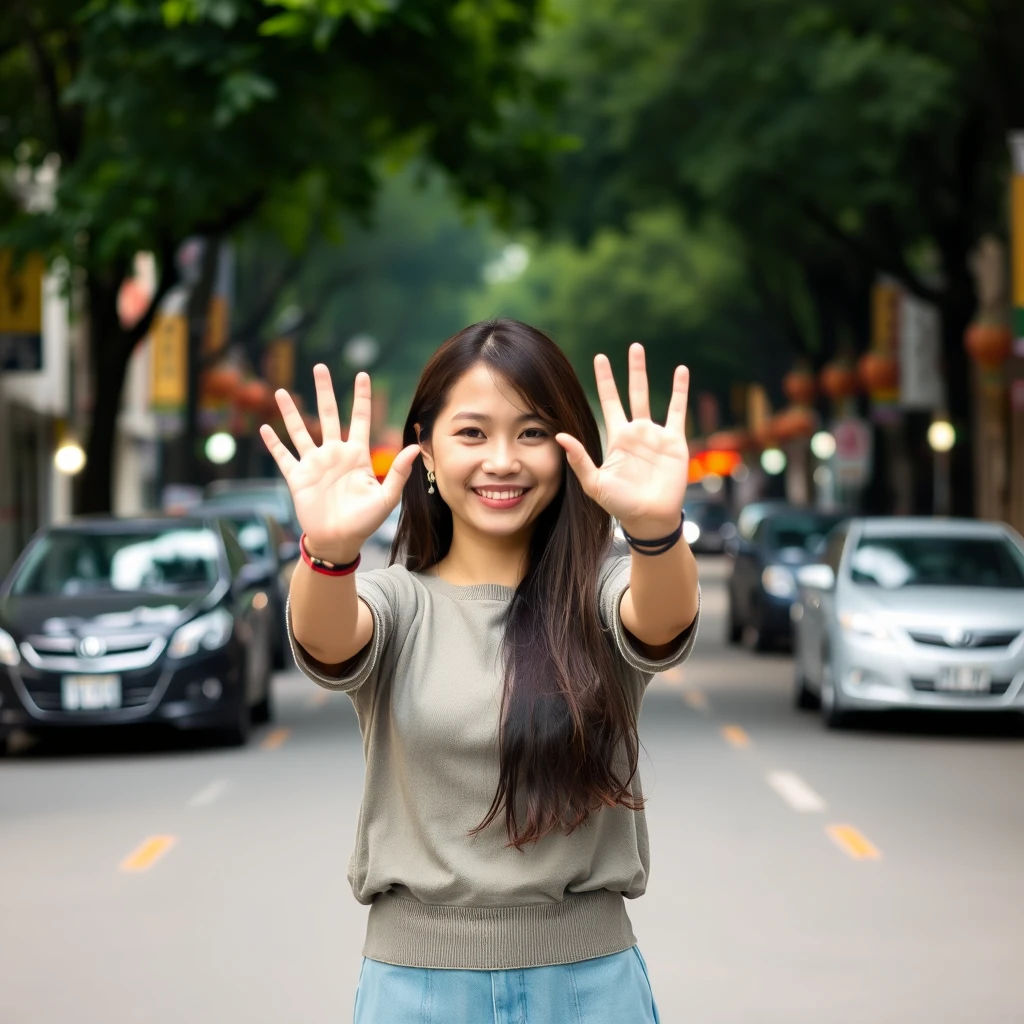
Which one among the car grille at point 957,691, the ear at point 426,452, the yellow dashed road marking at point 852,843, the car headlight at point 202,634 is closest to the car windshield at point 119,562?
the car headlight at point 202,634

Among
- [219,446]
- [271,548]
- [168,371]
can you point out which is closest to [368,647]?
[271,548]

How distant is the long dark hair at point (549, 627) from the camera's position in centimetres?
323

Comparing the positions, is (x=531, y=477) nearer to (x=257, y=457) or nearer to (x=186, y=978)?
(x=186, y=978)

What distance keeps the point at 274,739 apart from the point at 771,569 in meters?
9.74

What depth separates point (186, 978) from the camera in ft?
23.9

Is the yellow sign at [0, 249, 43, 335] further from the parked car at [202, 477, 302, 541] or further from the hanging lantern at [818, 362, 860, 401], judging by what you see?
the hanging lantern at [818, 362, 860, 401]

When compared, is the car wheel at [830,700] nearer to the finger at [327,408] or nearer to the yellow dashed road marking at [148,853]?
the yellow dashed road marking at [148,853]

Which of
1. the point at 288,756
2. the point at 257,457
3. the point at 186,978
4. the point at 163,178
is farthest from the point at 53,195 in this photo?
the point at 257,457

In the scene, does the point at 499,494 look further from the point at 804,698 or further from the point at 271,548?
the point at 271,548

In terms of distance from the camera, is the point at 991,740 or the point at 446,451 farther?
the point at 991,740

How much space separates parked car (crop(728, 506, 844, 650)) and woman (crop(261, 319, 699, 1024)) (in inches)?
813

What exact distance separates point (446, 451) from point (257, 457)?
63864mm

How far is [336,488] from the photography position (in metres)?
3.23

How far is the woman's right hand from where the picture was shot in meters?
3.18
